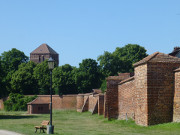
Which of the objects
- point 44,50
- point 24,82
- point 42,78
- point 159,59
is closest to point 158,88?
point 159,59

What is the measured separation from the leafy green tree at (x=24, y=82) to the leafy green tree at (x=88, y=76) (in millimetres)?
11802

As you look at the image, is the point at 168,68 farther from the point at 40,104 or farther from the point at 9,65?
the point at 9,65

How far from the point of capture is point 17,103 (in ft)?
216

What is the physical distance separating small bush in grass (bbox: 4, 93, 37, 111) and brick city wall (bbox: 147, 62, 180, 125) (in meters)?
48.4

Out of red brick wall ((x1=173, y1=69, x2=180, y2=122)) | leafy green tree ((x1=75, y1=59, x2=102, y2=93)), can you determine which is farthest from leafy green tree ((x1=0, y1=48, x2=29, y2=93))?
red brick wall ((x1=173, y1=69, x2=180, y2=122))

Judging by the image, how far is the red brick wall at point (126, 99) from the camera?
24.3 meters

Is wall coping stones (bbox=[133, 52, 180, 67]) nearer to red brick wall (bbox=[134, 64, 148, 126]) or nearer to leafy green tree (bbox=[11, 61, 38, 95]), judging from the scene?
red brick wall (bbox=[134, 64, 148, 126])

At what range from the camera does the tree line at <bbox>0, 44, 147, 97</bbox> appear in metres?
75.2

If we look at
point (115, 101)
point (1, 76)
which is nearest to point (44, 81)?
point (1, 76)

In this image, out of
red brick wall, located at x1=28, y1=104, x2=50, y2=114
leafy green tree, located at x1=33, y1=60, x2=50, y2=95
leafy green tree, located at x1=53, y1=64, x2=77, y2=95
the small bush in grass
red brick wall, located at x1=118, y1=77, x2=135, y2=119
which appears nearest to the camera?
red brick wall, located at x1=118, y1=77, x2=135, y2=119

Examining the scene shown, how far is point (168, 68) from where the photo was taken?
2000cm

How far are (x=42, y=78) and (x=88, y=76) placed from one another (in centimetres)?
1260

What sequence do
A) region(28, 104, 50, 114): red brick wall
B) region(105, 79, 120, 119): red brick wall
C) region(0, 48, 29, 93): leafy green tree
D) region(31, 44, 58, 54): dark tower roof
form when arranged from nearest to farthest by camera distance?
region(105, 79, 120, 119): red brick wall → region(28, 104, 50, 114): red brick wall → region(0, 48, 29, 93): leafy green tree → region(31, 44, 58, 54): dark tower roof

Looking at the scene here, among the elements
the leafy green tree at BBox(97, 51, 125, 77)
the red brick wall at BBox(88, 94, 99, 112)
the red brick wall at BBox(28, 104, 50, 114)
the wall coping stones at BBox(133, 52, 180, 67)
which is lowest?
the red brick wall at BBox(28, 104, 50, 114)
